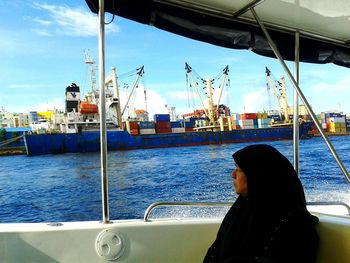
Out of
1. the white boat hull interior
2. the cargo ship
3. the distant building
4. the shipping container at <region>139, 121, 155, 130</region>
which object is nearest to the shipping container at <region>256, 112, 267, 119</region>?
the cargo ship

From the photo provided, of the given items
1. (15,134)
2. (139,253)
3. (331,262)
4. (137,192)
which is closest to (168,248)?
(139,253)

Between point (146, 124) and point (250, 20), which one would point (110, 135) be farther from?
point (250, 20)

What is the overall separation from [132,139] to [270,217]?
108 feet

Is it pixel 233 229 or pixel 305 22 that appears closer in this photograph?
pixel 233 229

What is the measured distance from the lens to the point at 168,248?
5.53 ft

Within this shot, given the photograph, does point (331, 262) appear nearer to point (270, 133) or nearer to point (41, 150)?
point (41, 150)

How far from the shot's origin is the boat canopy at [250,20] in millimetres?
1738

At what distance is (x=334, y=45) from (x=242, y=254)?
1.66 metres

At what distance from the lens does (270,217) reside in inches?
40.8

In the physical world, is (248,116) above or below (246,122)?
above

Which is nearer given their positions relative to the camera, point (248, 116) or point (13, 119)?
point (248, 116)

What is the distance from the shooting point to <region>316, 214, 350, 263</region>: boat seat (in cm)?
116

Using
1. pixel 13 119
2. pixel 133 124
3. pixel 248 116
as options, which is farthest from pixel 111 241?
pixel 13 119

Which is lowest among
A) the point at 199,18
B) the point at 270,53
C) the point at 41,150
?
the point at 41,150
